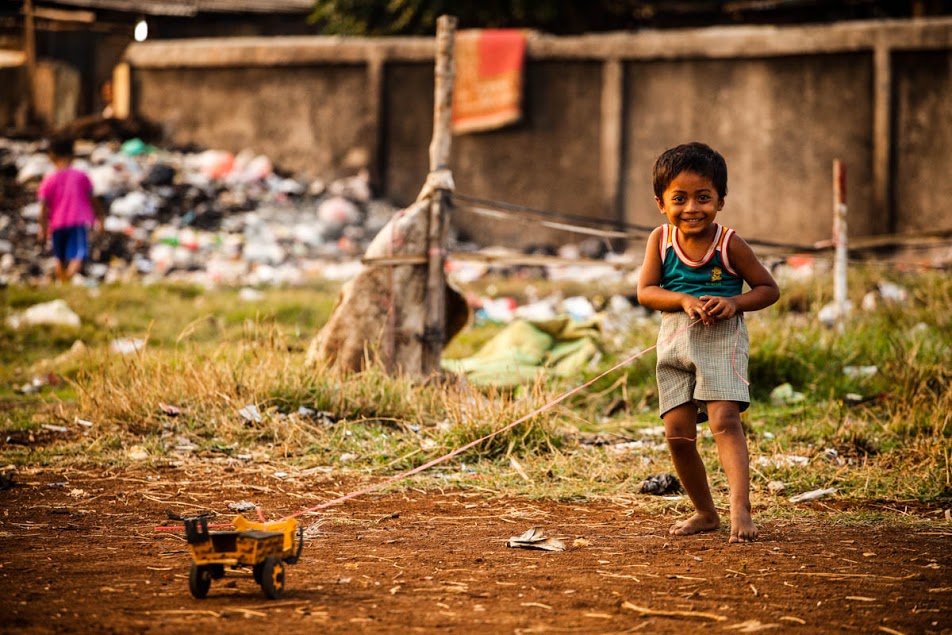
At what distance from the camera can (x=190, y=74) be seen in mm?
12164

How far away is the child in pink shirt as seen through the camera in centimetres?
918

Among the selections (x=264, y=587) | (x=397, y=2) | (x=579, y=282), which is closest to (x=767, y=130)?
(x=579, y=282)

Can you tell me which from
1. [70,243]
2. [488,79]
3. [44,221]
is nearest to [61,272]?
[70,243]

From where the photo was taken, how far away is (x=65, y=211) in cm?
917

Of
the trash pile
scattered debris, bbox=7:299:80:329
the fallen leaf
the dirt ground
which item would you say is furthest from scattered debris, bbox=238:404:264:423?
the trash pile

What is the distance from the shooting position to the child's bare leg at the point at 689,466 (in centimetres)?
328

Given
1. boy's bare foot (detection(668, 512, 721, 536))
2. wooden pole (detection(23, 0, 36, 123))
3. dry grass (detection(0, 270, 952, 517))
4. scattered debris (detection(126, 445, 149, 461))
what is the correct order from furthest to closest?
1. wooden pole (detection(23, 0, 36, 123))
2. scattered debris (detection(126, 445, 149, 461))
3. dry grass (detection(0, 270, 952, 517))
4. boy's bare foot (detection(668, 512, 721, 536))

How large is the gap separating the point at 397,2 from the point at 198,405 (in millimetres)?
8757

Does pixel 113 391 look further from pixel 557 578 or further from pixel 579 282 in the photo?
pixel 579 282

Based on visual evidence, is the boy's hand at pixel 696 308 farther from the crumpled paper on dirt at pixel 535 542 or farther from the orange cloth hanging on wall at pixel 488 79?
the orange cloth hanging on wall at pixel 488 79

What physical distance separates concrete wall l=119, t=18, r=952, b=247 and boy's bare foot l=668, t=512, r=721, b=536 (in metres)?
7.44

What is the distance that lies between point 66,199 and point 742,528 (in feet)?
24.9

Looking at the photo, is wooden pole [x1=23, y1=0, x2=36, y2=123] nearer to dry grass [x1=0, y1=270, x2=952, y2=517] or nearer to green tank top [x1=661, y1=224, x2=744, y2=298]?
dry grass [x1=0, y1=270, x2=952, y2=517]

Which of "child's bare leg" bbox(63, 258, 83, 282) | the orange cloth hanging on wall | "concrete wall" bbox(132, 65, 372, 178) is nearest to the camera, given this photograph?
"child's bare leg" bbox(63, 258, 83, 282)
